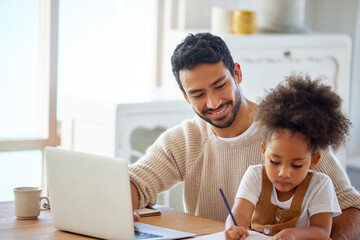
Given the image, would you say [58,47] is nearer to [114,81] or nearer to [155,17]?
[114,81]

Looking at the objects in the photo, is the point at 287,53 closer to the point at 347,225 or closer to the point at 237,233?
the point at 347,225

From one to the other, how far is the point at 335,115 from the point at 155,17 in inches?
80.9

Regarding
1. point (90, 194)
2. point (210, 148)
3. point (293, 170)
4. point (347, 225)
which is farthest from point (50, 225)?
point (347, 225)

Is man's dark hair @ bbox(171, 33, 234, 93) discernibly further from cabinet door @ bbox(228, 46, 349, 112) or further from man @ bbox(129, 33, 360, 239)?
cabinet door @ bbox(228, 46, 349, 112)

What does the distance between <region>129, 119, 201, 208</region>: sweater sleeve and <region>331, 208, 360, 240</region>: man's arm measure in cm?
50

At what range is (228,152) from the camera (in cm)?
187

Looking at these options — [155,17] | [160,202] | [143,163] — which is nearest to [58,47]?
[155,17]

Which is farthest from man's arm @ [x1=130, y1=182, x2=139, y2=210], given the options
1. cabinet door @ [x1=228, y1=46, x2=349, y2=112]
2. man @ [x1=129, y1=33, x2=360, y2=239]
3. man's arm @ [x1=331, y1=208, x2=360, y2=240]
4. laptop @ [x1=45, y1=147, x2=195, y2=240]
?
cabinet door @ [x1=228, y1=46, x2=349, y2=112]

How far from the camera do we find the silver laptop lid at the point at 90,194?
4.61 feet

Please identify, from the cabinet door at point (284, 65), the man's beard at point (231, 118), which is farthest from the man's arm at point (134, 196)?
the cabinet door at point (284, 65)

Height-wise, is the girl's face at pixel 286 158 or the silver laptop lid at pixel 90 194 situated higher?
the girl's face at pixel 286 158

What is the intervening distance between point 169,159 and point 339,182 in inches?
20.9

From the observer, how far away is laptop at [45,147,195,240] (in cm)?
141

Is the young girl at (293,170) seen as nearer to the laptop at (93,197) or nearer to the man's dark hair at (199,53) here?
the laptop at (93,197)
